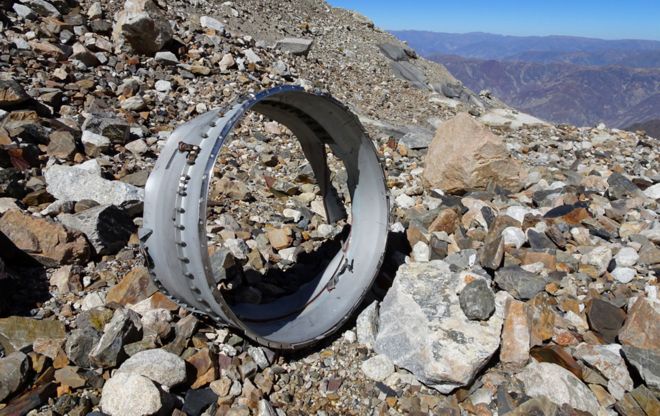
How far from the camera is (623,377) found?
3.34m

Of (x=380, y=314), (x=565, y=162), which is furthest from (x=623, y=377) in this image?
(x=565, y=162)

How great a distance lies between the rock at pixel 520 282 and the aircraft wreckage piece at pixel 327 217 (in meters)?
1.16

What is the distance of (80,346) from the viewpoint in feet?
10.2

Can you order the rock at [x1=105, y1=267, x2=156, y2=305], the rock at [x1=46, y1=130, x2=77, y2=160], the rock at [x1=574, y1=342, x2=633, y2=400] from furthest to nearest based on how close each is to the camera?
the rock at [x1=46, y1=130, x2=77, y2=160] < the rock at [x1=105, y1=267, x2=156, y2=305] < the rock at [x1=574, y1=342, x2=633, y2=400]

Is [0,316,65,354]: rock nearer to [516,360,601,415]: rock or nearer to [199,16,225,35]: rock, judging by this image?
[516,360,601,415]: rock

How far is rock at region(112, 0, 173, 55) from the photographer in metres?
7.96

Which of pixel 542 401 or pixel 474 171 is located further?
pixel 474 171

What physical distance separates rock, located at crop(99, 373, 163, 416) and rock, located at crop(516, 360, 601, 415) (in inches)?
96.9

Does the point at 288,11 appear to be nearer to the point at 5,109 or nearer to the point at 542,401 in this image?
the point at 5,109

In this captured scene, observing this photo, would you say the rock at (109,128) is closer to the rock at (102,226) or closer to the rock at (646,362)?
the rock at (102,226)

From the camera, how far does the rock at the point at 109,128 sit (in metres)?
5.88

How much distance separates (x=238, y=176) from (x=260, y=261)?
1.87 metres

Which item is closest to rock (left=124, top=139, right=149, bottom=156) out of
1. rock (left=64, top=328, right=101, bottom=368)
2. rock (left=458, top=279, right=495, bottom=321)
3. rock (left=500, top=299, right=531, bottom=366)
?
rock (left=64, top=328, right=101, bottom=368)

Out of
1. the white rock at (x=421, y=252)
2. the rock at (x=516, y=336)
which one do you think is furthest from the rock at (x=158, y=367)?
the white rock at (x=421, y=252)
